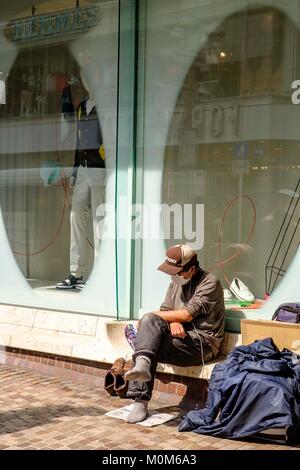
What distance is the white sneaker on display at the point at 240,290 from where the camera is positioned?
6.06m

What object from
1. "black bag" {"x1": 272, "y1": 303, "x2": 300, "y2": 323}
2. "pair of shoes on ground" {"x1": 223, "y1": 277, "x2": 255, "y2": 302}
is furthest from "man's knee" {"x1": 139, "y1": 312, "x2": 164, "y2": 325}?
"pair of shoes on ground" {"x1": 223, "y1": 277, "x2": 255, "y2": 302}

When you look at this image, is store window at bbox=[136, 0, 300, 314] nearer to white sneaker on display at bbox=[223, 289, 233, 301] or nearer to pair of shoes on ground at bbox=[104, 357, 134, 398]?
white sneaker on display at bbox=[223, 289, 233, 301]

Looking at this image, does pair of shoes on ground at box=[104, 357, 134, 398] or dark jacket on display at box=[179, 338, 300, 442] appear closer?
dark jacket on display at box=[179, 338, 300, 442]

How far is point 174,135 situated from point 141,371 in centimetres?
247

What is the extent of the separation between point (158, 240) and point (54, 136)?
194cm

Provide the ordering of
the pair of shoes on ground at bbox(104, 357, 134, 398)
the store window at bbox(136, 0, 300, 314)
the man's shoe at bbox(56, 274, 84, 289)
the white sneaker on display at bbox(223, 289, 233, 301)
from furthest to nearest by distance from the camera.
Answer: the man's shoe at bbox(56, 274, 84, 289) < the white sneaker on display at bbox(223, 289, 233, 301) < the store window at bbox(136, 0, 300, 314) < the pair of shoes on ground at bbox(104, 357, 134, 398)

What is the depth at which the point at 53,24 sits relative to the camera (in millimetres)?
7406

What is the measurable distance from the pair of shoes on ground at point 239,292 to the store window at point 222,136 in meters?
0.10

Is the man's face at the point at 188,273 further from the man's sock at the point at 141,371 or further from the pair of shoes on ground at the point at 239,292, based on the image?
the pair of shoes on ground at the point at 239,292

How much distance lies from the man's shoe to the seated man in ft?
6.45

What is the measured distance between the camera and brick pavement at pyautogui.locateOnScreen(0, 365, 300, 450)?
4.43 m

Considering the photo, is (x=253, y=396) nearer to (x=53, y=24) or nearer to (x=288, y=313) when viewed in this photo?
(x=288, y=313)

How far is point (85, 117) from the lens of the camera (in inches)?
284
